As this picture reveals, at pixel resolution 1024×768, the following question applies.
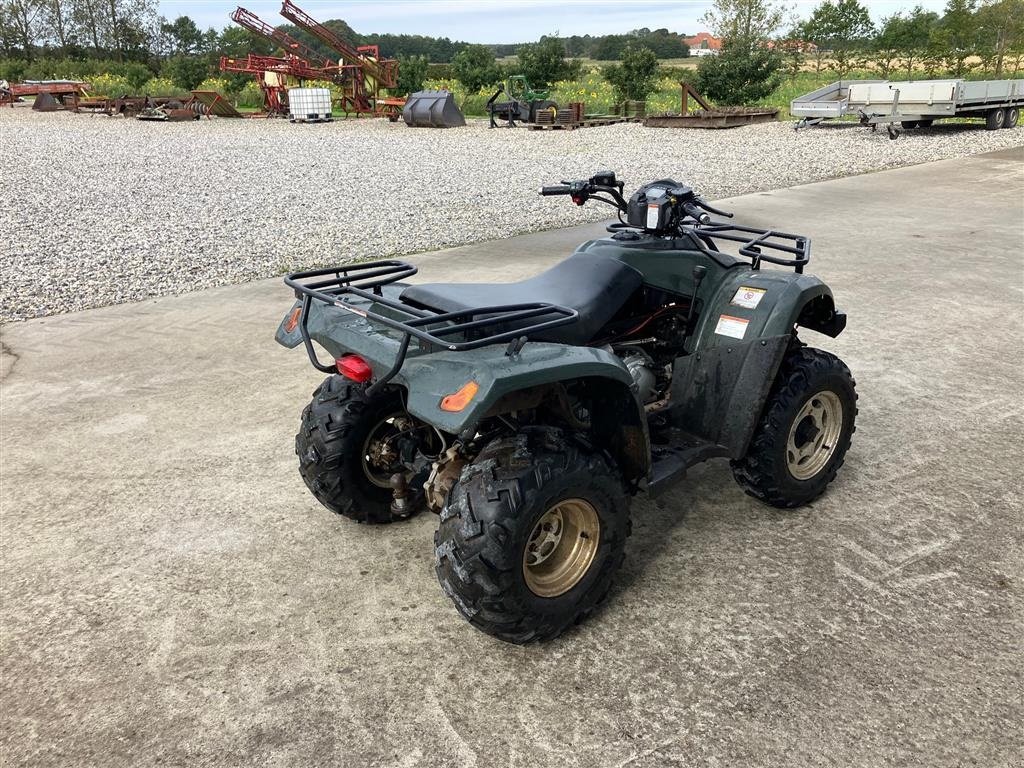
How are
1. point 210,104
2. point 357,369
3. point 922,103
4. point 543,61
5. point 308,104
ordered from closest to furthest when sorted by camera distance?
point 357,369 → point 922,103 → point 308,104 → point 543,61 → point 210,104

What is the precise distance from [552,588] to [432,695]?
1.71ft

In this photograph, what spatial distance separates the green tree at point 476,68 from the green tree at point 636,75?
5.09 metres

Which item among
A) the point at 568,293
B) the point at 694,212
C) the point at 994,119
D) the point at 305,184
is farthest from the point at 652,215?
the point at 994,119

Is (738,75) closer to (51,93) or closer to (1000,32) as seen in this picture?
(1000,32)

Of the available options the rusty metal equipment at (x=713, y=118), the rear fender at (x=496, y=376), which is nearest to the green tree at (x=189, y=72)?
the rusty metal equipment at (x=713, y=118)

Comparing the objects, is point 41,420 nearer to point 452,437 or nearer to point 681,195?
point 452,437

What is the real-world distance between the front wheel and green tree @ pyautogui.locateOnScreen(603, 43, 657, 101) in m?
23.8

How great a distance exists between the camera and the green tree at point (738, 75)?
23641 mm

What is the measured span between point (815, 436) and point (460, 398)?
197cm

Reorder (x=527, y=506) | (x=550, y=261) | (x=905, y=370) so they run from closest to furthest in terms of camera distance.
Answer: (x=527, y=506) → (x=905, y=370) → (x=550, y=261)

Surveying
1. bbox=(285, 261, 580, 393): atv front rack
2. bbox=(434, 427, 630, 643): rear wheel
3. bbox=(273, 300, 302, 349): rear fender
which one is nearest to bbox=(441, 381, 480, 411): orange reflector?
bbox=(285, 261, 580, 393): atv front rack

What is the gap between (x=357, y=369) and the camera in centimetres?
261

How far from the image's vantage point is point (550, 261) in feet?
25.9

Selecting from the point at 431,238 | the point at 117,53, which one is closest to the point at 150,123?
the point at 431,238
